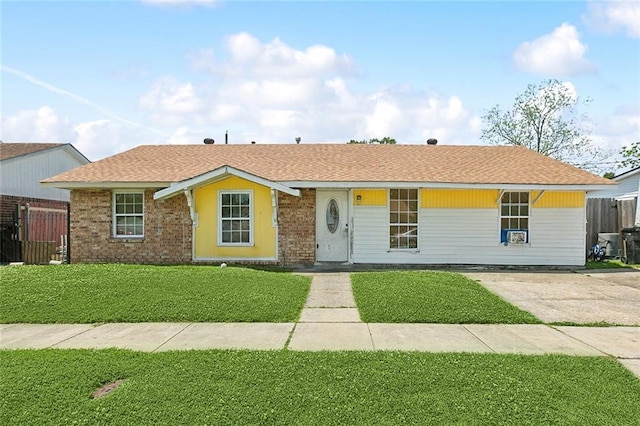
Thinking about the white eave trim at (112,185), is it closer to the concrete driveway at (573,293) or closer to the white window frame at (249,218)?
the white window frame at (249,218)

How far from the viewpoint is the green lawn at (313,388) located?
4.12m

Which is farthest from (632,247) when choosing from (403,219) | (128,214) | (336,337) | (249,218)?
(128,214)

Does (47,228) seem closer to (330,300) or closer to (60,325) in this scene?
(60,325)

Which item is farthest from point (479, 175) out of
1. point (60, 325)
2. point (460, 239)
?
point (60, 325)

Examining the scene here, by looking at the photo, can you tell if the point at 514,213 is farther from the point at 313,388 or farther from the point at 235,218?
the point at 313,388

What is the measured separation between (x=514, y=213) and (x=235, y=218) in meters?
8.84

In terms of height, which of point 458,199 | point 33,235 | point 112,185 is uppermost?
point 112,185

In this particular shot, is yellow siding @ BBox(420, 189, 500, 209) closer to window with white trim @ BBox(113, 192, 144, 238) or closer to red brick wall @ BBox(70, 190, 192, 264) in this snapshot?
red brick wall @ BBox(70, 190, 192, 264)

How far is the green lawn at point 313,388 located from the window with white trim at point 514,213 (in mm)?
9169

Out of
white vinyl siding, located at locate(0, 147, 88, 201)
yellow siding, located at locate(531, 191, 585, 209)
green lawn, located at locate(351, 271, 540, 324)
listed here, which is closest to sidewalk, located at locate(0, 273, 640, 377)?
green lawn, located at locate(351, 271, 540, 324)

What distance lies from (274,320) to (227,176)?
24.2 ft

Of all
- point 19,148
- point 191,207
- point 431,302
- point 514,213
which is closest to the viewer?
point 431,302

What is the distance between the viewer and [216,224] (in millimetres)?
14266

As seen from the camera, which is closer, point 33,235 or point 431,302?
point 431,302
